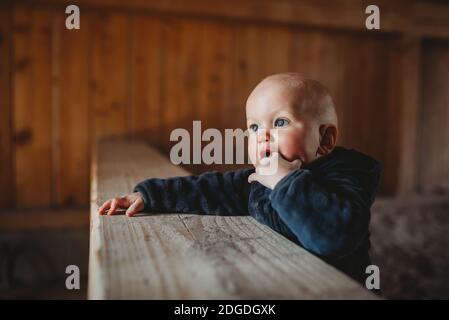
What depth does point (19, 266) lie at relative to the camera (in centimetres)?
306

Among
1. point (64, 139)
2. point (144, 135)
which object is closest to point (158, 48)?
point (144, 135)

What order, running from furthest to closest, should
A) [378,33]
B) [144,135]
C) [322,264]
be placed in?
[378,33], [144,135], [322,264]

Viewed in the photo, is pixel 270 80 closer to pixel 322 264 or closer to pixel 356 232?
pixel 356 232

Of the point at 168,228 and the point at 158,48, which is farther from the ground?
the point at 158,48

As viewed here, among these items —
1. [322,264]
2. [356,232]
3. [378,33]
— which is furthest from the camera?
[378,33]

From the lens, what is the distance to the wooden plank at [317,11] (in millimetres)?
3320

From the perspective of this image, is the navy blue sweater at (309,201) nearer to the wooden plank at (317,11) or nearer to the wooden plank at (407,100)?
the wooden plank at (317,11)

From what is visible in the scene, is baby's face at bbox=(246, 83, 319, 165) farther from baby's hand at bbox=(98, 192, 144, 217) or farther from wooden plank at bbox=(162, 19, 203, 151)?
wooden plank at bbox=(162, 19, 203, 151)

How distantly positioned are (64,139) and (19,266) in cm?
94

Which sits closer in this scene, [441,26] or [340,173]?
[340,173]

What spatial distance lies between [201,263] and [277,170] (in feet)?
1.32

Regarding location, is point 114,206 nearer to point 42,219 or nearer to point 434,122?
point 42,219

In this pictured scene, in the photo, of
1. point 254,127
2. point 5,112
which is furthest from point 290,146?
point 5,112
